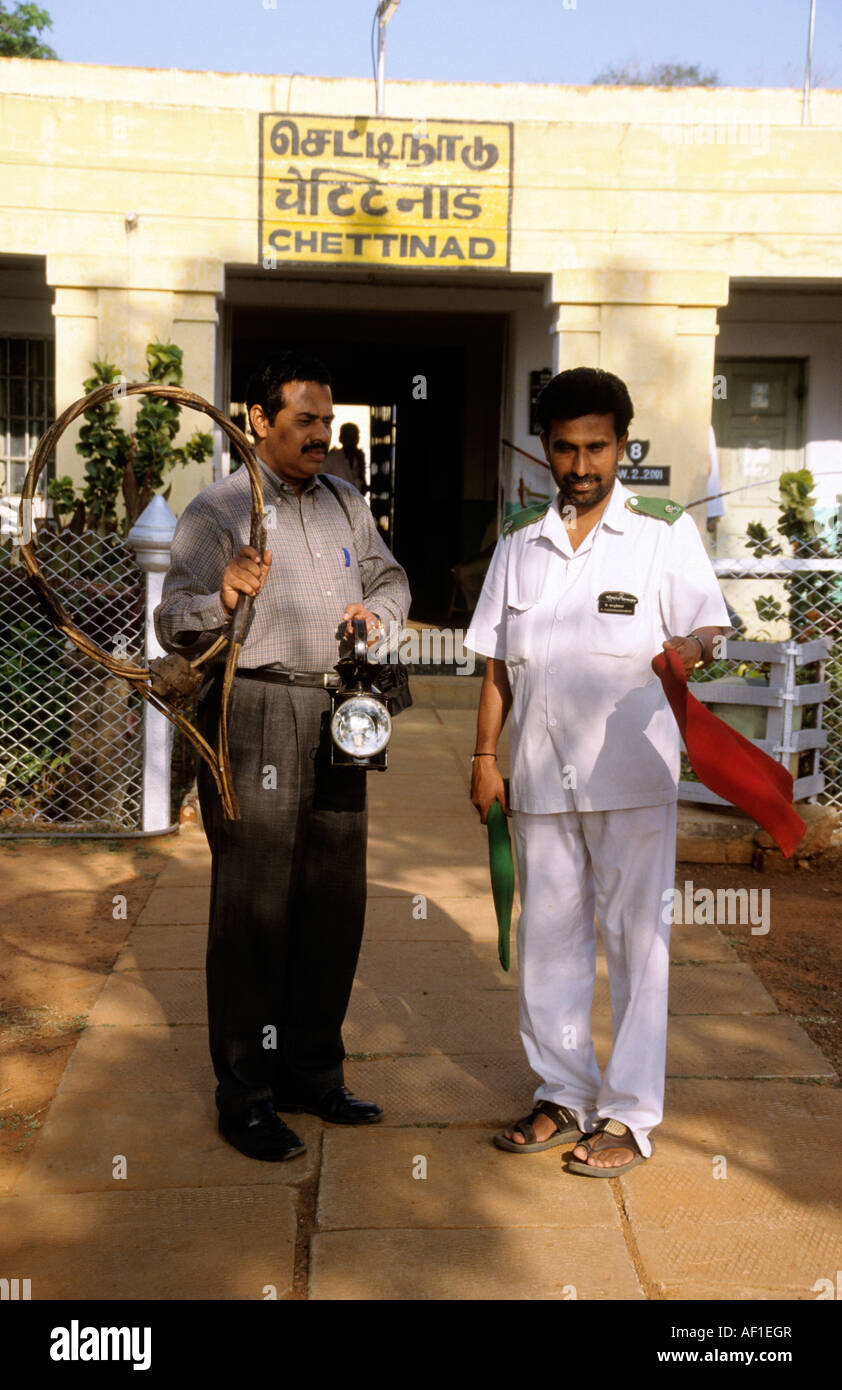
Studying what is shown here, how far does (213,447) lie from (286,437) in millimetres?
6537

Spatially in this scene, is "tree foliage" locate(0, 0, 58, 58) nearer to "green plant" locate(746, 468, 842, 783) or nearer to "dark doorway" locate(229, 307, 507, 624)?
"dark doorway" locate(229, 307, 507, 624)

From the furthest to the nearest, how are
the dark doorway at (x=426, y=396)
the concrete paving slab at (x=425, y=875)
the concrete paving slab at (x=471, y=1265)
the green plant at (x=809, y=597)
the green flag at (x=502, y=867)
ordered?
the dark doorway at (x=426, y=396) < the green plant at (x=809, y=597) < the concrete paving slab at (x=425, y=875) < the green flag at (x=502, y=867) < the concrete paving slab at (x=471, y=1265)

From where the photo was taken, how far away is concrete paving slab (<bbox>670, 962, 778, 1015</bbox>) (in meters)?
4.66

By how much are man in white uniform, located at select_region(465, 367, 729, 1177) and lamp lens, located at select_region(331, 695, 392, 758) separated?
387mm

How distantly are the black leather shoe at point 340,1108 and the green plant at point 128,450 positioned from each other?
6.19 m

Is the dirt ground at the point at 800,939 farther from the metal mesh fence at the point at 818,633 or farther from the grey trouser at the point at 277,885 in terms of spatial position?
the grey trouser at the point at 277,885

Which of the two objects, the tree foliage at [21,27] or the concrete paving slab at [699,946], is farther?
the tree foliage at [21,27]

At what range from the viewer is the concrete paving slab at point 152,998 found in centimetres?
452

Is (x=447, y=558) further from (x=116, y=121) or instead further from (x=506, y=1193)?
(x=506, y=1193)

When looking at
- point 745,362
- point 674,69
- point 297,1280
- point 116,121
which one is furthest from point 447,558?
point 674,69

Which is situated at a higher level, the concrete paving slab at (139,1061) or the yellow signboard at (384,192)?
the yellow signboard at (384,192)

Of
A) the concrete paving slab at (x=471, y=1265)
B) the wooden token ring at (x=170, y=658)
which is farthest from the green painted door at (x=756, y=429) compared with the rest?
the concrete paving slab at (x=471, y=1265)

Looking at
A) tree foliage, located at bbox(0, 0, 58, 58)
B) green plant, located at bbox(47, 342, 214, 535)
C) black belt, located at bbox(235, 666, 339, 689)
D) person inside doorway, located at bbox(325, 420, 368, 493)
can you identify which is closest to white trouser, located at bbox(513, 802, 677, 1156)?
black belt, located at bbox(235, 666, 339, 689)

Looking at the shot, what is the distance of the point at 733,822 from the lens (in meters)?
6.52
